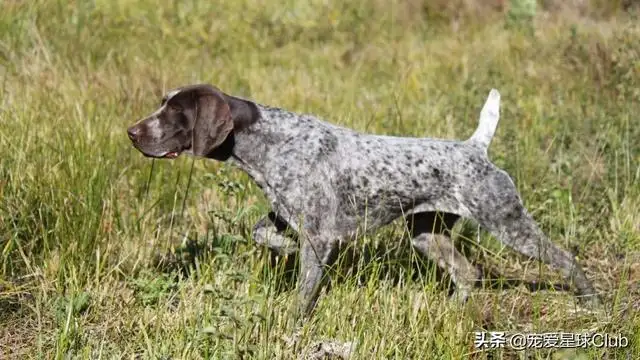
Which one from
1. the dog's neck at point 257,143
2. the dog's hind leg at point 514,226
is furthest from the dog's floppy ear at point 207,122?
the dog's hind leg at point 514,226

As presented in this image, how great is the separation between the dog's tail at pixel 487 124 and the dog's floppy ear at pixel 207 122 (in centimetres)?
140

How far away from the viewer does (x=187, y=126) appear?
4.27m

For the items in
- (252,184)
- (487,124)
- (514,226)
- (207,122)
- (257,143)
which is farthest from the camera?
(252,184)

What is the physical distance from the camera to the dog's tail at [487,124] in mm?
4797

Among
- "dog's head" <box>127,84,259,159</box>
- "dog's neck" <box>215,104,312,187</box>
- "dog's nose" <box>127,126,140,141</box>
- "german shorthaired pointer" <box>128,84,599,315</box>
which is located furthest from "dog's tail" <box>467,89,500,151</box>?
"dog's nose" <box>127,126,140,141</box>

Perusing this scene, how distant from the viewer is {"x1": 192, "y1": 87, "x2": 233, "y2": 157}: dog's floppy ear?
13.9 ft

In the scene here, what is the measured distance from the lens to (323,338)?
383 cm

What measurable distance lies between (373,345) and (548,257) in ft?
4.74

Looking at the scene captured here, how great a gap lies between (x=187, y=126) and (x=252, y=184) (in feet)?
4.62

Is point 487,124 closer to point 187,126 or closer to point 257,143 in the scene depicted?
point 257,143

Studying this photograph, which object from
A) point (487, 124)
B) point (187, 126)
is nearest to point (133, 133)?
point (187, 126)

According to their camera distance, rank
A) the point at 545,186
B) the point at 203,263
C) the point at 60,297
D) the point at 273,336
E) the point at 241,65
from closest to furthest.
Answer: the point at 273,336 < the point at 60,297 < the point at 203,263 < the point at 545,186 < the point at 241,65

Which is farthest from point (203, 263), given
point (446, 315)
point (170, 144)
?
point (446, 315)

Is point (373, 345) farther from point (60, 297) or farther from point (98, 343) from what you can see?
point (60, 297)
